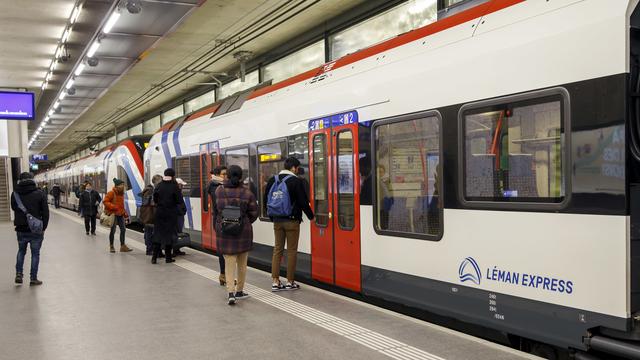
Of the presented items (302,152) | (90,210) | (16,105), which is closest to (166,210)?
(302,152)

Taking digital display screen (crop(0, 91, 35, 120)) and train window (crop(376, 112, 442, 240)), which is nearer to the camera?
train window (crop(376, 112, 442, 240))

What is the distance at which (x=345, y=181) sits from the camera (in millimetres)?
6484

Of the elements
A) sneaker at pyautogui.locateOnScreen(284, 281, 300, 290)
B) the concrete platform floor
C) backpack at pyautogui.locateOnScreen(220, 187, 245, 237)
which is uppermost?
backpack at pyautogui.locateOnScreen(220, 187, 245, 237)

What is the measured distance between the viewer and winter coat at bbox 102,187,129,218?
447 inches

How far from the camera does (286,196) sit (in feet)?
22.3

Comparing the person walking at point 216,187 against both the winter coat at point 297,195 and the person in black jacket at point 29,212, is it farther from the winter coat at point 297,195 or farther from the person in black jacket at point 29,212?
the person in black jacket at point 29,212

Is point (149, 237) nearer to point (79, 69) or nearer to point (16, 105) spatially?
point (79, 69)

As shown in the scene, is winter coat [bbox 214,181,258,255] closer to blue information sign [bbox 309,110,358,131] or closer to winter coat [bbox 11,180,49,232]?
blue information sign [bbox 309,110,358,131]

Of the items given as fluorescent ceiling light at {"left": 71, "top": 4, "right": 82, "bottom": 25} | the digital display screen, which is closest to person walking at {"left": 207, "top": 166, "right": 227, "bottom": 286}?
fluorescent ceiling light at {"left": 71, "top": 4, "right": 82, "bottom": 25}

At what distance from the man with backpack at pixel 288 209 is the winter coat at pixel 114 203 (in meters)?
5.50

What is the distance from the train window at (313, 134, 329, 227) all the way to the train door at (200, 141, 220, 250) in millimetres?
3871

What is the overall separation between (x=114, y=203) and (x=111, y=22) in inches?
136

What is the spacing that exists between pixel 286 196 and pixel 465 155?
257cm

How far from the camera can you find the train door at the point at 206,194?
35.2ft
